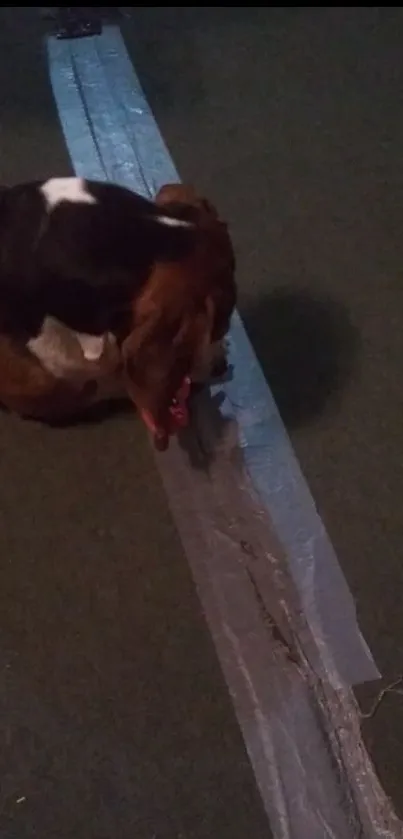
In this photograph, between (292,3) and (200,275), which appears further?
(292,3)

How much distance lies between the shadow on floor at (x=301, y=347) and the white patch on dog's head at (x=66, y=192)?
1.32 ft

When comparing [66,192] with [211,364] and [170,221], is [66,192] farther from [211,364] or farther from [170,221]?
[211,364]

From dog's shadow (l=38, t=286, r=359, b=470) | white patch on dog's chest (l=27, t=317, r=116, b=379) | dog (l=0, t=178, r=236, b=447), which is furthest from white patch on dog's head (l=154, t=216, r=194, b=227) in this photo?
dog's shadow (l=38, t=286, r=359, b=470)

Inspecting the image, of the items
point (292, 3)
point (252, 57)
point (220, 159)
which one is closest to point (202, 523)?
point (220, 159)

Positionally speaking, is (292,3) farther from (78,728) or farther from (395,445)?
(78,728)

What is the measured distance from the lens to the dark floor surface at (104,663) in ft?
3.50

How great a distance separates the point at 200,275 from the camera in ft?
A: 3.53

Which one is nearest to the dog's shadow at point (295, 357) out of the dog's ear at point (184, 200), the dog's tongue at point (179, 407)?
the dog's tongue at point (179, 407)

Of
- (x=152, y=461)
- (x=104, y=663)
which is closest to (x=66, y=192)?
(x=152, y=461)

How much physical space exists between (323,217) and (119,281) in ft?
1.95

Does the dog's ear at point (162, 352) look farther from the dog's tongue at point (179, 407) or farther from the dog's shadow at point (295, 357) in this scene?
the dog's shadow at point (295, 357)

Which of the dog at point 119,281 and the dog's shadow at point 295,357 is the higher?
the dog at point 119,281

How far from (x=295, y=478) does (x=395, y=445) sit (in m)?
0.13

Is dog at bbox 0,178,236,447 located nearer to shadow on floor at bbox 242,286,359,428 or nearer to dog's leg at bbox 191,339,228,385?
dog's leg at bbox 191,339,228,385
